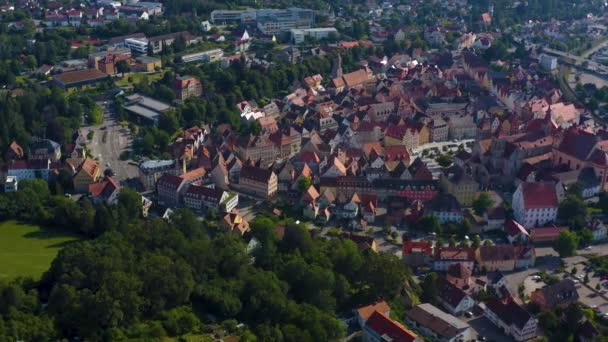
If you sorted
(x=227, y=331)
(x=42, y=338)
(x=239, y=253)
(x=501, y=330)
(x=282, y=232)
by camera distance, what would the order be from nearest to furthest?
(x=42, y=338) < (x=227, y=331) < (x=501, y=330) < (x=239, y=253) < (x=282, y=232)

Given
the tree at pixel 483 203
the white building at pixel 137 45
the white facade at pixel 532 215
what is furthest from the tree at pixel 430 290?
the white building at pixel 137 45

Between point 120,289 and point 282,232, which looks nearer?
point 120,289

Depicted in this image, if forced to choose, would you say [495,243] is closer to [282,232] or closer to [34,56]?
[282,232]

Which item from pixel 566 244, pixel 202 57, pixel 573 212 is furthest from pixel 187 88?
pixel 566 244

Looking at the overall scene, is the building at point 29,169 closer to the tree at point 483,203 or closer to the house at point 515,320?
the tree at point 483,203

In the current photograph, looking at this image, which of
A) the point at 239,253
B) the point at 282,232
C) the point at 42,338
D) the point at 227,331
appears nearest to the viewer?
the point at 42,338

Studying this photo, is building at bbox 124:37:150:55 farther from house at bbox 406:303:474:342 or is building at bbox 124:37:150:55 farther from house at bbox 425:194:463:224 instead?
house at bbox 406:303:474:342

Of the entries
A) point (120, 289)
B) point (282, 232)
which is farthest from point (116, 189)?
point (120, 289)
